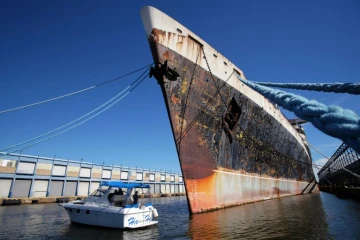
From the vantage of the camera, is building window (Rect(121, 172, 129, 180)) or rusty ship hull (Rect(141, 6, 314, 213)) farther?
building window (Rect(121, 172, 129, 180))

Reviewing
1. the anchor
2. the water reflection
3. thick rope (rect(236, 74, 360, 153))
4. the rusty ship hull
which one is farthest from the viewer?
the rusty ship hull

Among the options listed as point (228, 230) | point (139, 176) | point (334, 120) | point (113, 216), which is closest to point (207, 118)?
point (228, 230)

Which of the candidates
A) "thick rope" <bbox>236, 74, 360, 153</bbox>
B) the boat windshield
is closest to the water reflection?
the boat windshield

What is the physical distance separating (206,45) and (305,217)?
10.8 metres

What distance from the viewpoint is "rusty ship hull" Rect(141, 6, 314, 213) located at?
11.2 m

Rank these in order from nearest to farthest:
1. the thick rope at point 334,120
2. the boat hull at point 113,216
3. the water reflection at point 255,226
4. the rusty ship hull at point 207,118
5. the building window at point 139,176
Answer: the thick rope at point 334,120 → the water reflection at point 255,226 → the boat hull at point 113,216 → the rusty ship hull at point 207,118 → the building window at point 139,176

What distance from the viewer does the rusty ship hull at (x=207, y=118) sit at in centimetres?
1124

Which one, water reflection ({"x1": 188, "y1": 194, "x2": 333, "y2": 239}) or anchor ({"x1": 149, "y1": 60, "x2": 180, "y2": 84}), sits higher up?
anchor ({"x1": 149, "y1": 60, "x2": 180, "y2": 84})

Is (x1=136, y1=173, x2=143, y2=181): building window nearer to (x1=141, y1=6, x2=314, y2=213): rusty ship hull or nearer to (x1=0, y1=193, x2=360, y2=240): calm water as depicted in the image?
(x1=141, y1=6, x2=314, y2=213): rusty ship hull

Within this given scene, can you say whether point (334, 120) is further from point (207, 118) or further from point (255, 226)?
point (207, 118)

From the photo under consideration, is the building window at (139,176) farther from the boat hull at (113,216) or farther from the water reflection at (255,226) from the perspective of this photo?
the water reflection at (255,226)

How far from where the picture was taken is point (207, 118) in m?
12.7

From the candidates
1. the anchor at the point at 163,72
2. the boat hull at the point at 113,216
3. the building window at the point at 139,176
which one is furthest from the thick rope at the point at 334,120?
the building window at the point at 139,176

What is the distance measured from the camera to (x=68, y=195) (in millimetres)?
33438
